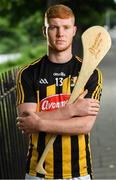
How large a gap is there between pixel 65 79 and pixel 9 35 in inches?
2500

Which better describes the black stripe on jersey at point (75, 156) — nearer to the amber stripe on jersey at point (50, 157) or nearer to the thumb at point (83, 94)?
the amber stripe on jersey at point (50, 157)

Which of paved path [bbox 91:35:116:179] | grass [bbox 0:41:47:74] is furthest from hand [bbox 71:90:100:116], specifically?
grass [bbox 0:41:47:74]

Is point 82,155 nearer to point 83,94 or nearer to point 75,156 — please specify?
point 75,156

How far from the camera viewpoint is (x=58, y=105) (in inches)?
130

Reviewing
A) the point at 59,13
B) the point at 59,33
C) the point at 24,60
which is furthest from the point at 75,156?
the point at 24,60

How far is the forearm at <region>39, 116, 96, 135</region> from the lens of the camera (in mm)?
3203

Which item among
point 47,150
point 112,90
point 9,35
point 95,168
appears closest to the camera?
point 47,150

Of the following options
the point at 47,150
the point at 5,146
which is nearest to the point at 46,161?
the point at 47,150

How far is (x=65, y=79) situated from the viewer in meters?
3.31

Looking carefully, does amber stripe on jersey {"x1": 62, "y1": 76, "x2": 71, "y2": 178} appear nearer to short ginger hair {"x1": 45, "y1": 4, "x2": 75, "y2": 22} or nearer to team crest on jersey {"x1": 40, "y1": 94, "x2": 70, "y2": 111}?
team crest on jersey {"x1": 40, "y1": 94, "x2": 70, "y2": 111}

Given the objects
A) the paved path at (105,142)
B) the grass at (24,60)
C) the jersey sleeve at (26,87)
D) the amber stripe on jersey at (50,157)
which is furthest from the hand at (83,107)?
the grass at (24,60)

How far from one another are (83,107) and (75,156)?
1.03 feet

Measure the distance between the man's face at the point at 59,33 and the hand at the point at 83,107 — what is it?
0.32 metres

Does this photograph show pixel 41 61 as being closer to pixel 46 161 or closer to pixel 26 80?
pixel 26 80
